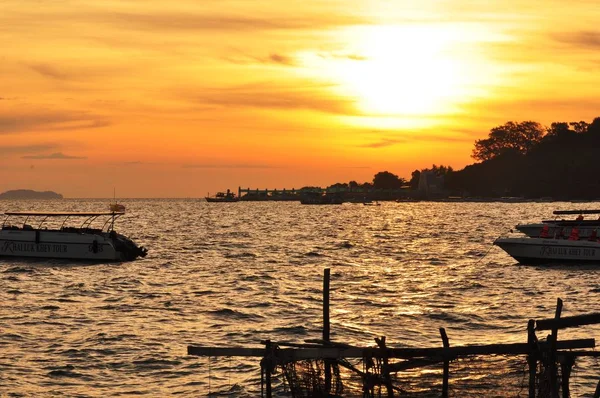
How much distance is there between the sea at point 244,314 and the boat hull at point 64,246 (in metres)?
0.85

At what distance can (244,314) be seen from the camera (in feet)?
125

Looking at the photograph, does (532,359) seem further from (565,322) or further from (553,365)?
(565,322)

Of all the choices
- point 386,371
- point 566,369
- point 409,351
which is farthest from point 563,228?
point 409,351

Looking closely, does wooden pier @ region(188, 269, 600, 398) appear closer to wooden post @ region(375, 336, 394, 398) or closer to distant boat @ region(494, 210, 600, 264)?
wooden post @ region(375, 336, 394, 398)

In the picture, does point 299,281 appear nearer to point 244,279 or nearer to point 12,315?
point 244,279

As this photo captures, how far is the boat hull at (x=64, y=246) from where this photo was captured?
62375mm

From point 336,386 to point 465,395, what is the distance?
309cm

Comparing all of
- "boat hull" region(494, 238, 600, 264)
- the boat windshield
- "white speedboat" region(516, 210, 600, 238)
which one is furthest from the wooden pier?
"white speedboat" region(516, 210, 600, 238)

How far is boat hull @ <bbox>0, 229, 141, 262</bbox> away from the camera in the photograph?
205 feet

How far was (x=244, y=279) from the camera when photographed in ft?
181

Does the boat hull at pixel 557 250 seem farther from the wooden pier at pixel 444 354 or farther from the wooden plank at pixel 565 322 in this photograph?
the wooden plank at pixel 565 322

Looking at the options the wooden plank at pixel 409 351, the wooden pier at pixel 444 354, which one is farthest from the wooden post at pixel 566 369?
the wooden plank at pixel 409 351

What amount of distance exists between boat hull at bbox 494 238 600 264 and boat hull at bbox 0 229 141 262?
94.7 feet

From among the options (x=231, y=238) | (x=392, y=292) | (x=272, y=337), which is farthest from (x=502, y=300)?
(x=231, y=238)
